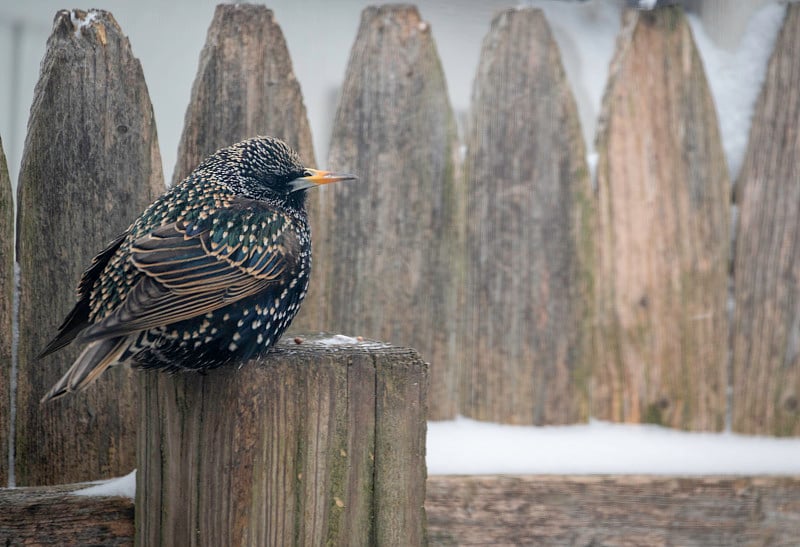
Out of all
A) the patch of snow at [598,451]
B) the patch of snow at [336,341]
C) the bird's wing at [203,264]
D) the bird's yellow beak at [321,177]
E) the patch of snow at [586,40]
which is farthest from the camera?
the patch of snow at [586,40]

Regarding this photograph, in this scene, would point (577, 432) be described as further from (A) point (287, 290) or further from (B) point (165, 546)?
(B) point (165, 546)

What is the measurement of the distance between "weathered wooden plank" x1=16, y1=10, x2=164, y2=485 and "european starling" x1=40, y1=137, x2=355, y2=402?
1.18ft

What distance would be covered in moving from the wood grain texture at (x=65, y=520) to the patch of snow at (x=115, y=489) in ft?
0.06

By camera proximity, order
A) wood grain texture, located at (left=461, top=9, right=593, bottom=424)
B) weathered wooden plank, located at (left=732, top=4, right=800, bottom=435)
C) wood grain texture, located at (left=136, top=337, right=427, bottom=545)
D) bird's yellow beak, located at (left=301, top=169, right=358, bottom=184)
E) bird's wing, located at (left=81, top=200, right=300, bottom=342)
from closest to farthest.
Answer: wood grain texture, located at (left=136, top=337, right=427, bottom=545) → bird's wing, located at (left=81, top=200, right=300, bottom=342) → bird's yellow beak, located at (left=301, top=169, right=358, bottom=184) → wood grain texture, located at (left=461, top=9, right=593, bottom=424) → weathered wooden plank, located at (left=732, top=4, right=800, bottom=435)

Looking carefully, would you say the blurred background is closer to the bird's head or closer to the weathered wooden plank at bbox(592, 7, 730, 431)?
the weathered wooden plank at bbox(592, 7, 730, 431)

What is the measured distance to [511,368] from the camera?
11.5ft

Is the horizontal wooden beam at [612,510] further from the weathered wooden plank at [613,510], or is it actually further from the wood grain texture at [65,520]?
the wood grain texture at [65,520]

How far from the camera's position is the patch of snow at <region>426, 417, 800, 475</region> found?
3.38m

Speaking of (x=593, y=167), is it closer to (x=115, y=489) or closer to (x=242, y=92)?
(x=242, y=92)

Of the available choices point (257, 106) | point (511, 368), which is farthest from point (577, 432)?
point (257, 106)

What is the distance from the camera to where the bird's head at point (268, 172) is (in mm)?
2910

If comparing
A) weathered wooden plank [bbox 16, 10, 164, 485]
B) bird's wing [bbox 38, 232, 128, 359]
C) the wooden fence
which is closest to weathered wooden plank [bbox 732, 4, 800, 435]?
the wooden fence

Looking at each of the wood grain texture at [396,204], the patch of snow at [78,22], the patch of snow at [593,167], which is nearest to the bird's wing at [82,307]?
the patch of snow at [78,22]

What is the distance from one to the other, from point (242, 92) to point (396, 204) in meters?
0.67
